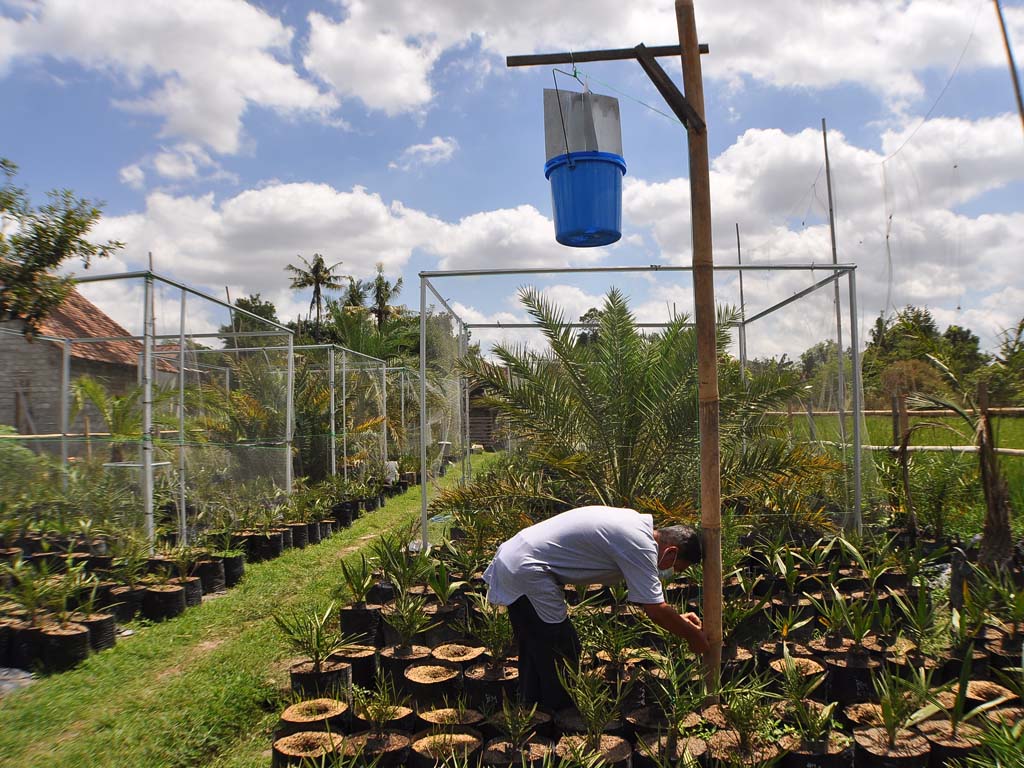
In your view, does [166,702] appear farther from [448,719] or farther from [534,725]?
[534,725]

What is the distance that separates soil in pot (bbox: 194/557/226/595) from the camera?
254 inches

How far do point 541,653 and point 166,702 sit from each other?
90.5 inches

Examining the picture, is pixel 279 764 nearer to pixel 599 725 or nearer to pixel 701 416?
pixel 599 725

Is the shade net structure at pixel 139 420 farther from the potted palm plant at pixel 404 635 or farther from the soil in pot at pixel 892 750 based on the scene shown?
the soil in pot at pixel 892 750

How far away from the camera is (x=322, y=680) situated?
360 centimetres

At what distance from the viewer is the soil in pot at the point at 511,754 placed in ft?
9.25

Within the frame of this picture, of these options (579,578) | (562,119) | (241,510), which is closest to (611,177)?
(562,119)

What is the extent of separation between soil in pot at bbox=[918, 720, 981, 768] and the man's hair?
1070 millimetres

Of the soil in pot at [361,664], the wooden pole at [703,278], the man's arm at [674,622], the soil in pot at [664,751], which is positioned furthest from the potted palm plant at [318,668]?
the wooden pole at [703,278]

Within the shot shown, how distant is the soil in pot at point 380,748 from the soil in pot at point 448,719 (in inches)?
6.0

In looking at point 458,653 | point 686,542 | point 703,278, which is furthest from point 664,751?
point 703,278

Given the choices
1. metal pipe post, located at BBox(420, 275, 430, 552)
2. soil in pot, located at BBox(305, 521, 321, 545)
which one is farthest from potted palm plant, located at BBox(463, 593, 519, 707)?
soil in pot, located at BBox(305, 521, 321, 545)

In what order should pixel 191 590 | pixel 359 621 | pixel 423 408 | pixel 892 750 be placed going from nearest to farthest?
pixel 892 750
pixel 359 621
pixel 423 408
pixel 191 590

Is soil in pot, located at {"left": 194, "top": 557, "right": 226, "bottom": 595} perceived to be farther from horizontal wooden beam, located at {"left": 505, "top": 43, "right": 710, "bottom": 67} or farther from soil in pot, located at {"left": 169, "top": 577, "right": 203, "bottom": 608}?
horizontal wooden beam, located at {"left": 505, "top": 43, "right": 710, "bottom": 67}
